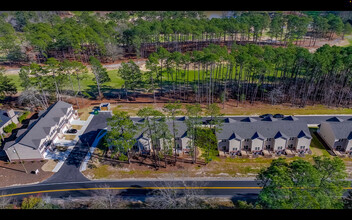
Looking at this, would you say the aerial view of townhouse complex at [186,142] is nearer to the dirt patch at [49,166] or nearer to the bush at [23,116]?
the dirt patch at [49,166]

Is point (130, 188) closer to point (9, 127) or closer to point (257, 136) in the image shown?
point (257, 136)

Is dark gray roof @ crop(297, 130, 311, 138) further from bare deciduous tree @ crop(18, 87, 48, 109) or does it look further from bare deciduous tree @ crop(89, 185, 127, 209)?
bare deciduous tree @ crop(18, 87, 48, 109)

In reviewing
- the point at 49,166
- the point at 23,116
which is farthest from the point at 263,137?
the point at 23,116

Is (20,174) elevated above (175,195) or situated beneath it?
situated beneath

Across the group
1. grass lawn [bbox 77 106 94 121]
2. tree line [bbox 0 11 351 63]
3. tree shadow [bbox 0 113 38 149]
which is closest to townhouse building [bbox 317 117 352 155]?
grass lawn [bbox 77 106 94 121]

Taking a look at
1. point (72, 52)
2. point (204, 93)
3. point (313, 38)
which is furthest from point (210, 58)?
point (313, 38)
